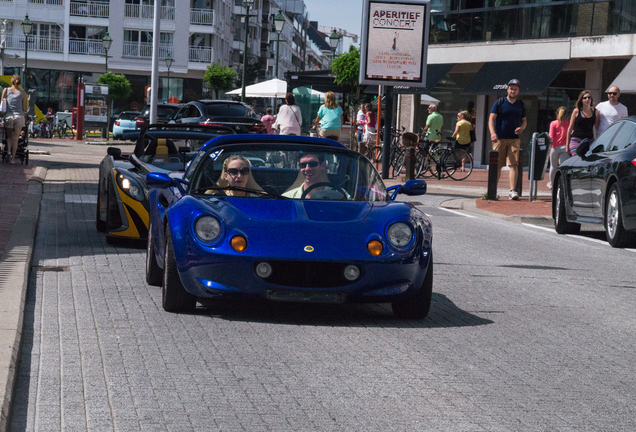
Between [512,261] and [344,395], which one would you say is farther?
[512,261]

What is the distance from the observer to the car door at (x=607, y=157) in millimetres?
12359

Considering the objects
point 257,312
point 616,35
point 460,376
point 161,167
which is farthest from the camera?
point 616,35

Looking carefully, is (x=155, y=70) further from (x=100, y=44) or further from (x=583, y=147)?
(x=100, y=44)

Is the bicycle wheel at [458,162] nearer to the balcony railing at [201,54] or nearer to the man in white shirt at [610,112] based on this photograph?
the man in white shirt at [610,112]

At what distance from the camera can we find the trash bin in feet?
62.0

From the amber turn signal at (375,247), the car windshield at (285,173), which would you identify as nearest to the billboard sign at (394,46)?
the car windshield at (285,173)

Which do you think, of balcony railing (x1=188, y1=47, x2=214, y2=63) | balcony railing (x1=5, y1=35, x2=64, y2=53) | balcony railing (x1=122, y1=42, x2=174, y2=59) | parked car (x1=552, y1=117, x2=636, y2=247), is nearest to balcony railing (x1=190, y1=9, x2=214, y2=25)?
balcony railing (x1=188, y1=47, x2=214, y2=63)

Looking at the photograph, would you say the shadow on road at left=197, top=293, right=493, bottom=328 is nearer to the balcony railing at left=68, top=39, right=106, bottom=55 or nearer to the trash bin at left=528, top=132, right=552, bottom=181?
the trash bin at left=528, top=132, right=552, bottom=181

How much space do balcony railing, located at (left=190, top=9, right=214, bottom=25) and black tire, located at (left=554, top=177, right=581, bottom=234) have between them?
6853 cm

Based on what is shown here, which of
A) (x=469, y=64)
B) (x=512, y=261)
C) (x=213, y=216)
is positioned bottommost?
(x=512, y=261)

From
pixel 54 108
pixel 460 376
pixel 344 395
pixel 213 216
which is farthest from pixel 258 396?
pixel 54 108

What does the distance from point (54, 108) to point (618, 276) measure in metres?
70.5

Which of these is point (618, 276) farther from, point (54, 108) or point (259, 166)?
point (54, 108)

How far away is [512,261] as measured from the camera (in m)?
10.6
